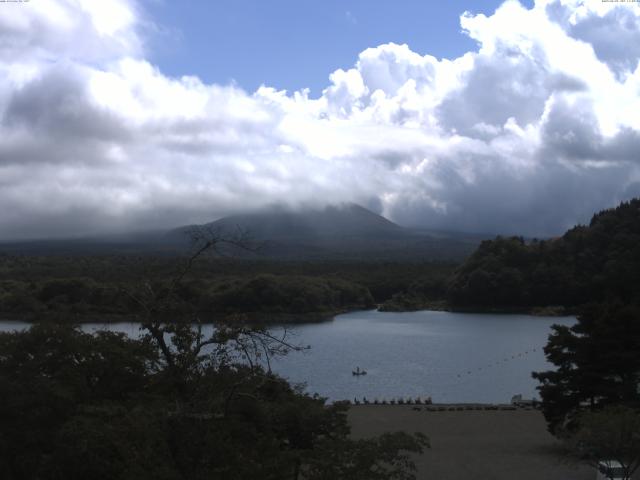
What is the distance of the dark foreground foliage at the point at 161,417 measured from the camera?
5.29 m

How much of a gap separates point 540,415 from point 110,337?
35.8 ft

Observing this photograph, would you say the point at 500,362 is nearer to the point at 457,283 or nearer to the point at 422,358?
the point at 422,358

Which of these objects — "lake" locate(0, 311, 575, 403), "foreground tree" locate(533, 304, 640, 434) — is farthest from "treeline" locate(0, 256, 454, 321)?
"foreground tree" locate(533, 304, 640, 434)

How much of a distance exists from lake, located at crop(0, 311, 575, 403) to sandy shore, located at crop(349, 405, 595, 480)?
234cm

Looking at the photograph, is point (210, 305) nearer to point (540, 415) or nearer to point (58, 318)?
point (540, 415)

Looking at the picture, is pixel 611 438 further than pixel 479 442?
No

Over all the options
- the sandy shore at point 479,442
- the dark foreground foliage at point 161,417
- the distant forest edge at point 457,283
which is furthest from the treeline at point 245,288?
the dark foreground foliage at point 161,417

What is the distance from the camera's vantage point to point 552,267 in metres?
53.7

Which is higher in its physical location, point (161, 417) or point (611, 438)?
point (161, 417)

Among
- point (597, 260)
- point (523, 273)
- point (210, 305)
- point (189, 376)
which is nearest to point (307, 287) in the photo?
point (210, 305)

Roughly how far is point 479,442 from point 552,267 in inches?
1670

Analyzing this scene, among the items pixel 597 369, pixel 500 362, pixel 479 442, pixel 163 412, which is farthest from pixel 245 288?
pixel 163 412

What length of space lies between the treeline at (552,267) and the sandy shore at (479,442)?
117ft

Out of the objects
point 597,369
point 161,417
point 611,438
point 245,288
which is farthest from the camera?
point 245,288
